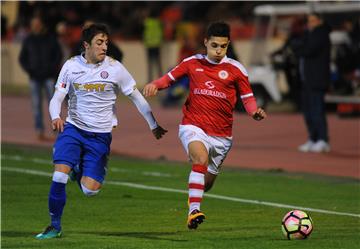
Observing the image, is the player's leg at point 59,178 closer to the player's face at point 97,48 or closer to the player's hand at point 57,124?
the player's hand at point 57,124

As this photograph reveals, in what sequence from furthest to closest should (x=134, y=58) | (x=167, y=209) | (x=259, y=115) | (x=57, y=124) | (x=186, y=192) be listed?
(x=134, y=58), (x=186, y=192), (x=167, y=209), (x=259, y=115), (x=57, y=124)

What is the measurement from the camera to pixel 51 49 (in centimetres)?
2123

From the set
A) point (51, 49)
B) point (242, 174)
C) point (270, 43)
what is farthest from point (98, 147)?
point (270, 43)

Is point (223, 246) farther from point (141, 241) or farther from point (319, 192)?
point (319, 192)

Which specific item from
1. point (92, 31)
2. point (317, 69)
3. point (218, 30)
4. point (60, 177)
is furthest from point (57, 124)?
point (317, 69)

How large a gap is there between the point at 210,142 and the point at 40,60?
1040cm

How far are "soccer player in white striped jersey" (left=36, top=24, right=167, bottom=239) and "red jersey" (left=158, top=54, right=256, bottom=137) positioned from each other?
0.49 metres

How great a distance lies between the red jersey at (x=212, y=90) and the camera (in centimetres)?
1120

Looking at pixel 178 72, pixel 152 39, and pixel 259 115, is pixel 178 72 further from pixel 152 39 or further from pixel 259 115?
pixel 152 39

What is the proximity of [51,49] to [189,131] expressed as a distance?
34.4ft

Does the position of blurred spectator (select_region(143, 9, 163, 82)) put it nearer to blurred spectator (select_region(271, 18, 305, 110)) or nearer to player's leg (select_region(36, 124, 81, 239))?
blurred spectator (select_region(271, 18, 305, 110))

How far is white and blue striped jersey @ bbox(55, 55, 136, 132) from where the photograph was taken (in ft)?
35.6

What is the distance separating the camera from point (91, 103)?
10938 mm

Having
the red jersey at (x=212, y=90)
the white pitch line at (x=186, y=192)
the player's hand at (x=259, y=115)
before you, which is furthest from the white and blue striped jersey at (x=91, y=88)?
the white pitch line at (x=186, y=192)
